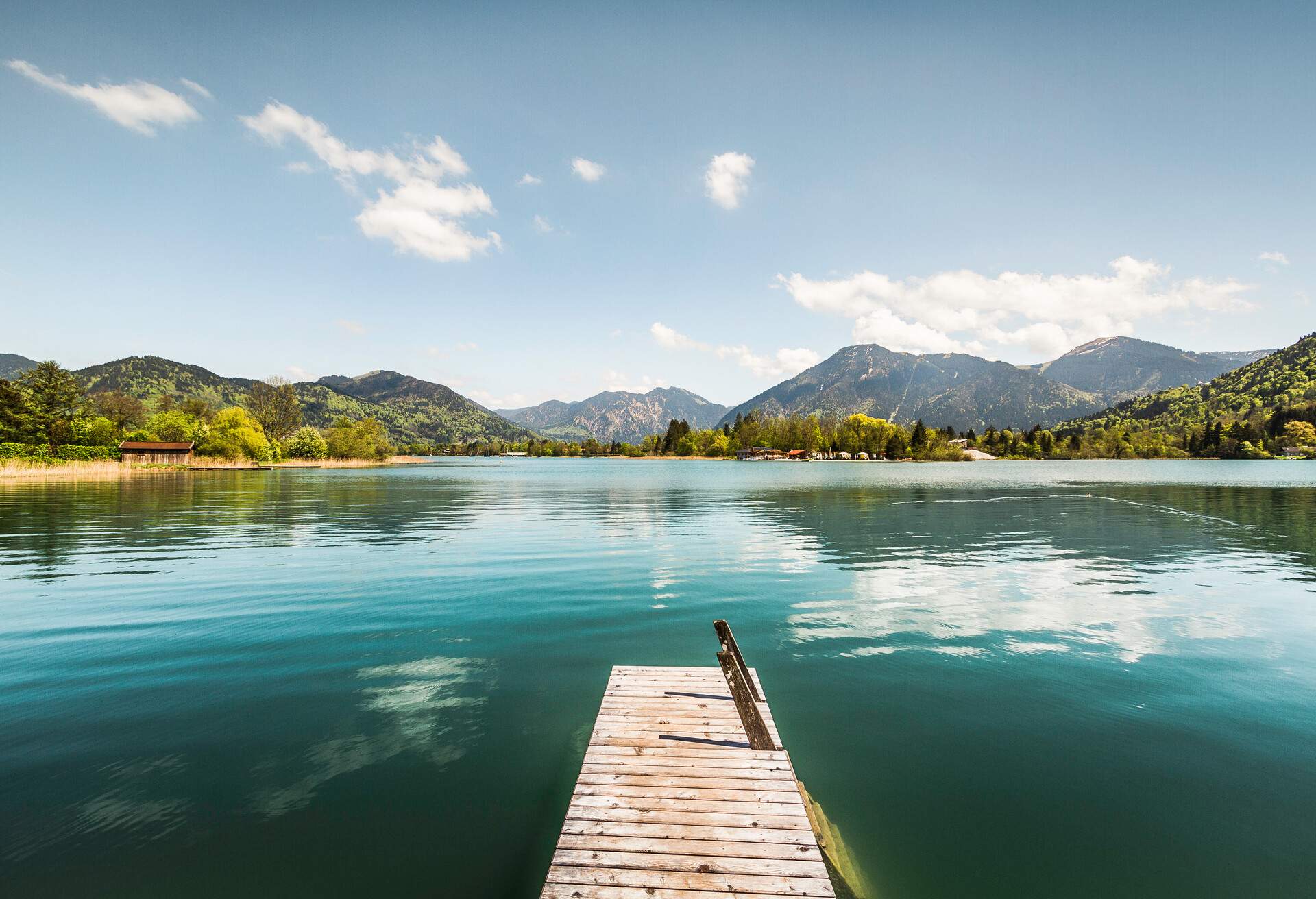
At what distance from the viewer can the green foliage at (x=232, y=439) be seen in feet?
468

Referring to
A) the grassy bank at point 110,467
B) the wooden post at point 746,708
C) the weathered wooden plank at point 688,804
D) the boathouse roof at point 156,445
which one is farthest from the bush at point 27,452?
the wooden post at point 746,708

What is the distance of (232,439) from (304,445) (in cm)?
2403

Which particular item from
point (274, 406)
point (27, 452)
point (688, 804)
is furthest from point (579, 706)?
point (274, 406)

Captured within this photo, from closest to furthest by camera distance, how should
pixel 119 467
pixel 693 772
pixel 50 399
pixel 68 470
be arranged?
pixel 693 772
pixel 68 470
pixel 50 399
pixel 119 467

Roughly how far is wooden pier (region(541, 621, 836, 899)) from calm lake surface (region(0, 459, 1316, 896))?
157 cm

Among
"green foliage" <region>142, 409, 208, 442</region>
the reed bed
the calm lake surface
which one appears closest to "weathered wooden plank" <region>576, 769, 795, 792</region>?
the calm lake surface

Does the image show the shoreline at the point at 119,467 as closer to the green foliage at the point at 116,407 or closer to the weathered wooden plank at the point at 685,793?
the green foliage at the point at 116,407

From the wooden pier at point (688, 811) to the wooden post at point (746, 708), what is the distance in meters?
0.02

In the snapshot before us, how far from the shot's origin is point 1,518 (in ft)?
150

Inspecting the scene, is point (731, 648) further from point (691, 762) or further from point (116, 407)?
point (116, 407)

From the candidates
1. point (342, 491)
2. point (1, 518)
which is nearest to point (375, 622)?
point (1, 518)

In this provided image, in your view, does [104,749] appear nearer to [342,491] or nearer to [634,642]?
[634,642]

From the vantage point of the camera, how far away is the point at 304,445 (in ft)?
547

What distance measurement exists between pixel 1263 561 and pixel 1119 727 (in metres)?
30.9
